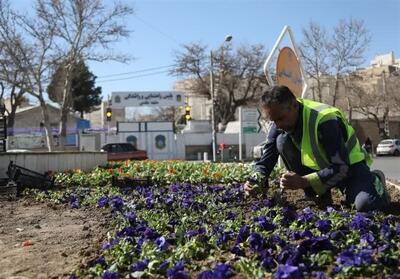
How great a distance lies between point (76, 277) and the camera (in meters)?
3.50

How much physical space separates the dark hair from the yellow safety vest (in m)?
0.30

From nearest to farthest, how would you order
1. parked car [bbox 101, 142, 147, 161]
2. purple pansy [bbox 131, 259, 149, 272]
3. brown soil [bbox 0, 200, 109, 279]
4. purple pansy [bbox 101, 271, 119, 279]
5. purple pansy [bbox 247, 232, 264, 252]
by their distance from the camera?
purple pansy [bbox 101, 271, 119, 279] → purple pansy [bbox 131, 259, 149, 272] → purple pansy [bbox 247, 232, 264, 252] → brown soil [bbox 0, 200, 109, 279] → parked car [bbox 101, 142, 147, 161]

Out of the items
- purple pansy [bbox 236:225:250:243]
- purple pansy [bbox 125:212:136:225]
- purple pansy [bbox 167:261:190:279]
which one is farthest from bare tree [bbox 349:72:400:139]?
purple pansy [bbox 167:261:190:279]

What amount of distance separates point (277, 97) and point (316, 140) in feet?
1.87

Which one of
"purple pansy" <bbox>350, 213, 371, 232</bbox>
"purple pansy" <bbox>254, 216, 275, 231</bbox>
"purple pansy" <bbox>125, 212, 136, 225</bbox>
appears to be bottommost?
"purple pansy" <bbox>125, 212, 136, 225</bbox>

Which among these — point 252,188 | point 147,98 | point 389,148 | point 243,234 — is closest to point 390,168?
point 389,148

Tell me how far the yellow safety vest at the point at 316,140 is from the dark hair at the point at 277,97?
1.00 ft

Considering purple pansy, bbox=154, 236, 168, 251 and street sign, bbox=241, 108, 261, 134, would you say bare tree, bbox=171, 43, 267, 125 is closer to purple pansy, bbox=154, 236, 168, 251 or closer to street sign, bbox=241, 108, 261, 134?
street sign, bbox=241, 108, 261, 134

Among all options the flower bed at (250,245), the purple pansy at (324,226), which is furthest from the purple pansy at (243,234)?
the purple pansy at (324,226)

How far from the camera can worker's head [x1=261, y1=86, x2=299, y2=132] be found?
4.56 meters

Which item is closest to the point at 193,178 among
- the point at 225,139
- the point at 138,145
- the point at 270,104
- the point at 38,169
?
the point at 38,169

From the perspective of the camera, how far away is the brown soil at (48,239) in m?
4.07

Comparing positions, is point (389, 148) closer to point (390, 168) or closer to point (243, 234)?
point (390, 168)

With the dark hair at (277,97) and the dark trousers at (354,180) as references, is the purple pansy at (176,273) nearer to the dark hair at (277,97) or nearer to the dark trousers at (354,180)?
the dark hair at (277,97)
